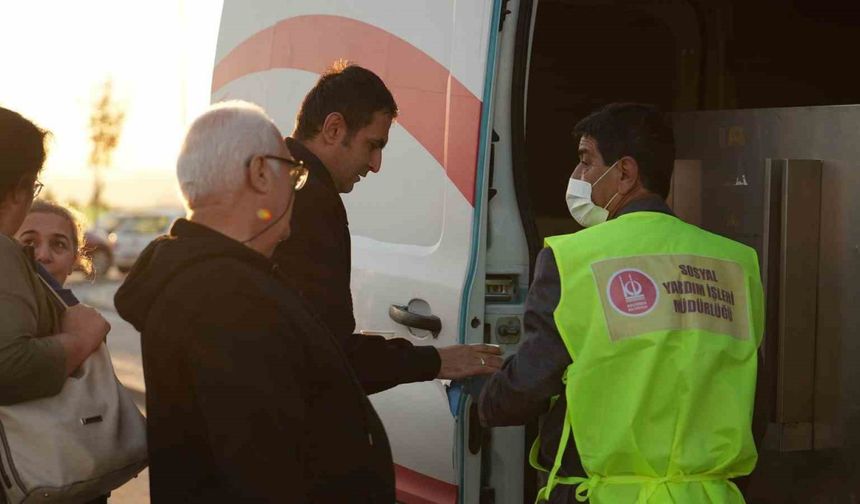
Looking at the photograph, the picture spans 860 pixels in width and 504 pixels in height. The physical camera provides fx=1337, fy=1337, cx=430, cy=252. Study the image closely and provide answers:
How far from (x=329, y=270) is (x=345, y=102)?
0.47 meters

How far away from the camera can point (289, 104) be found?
15.8 ft

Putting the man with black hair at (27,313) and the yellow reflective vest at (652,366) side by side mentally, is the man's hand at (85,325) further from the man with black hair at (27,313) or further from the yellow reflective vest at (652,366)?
the yellow reflective vest at (652,366)

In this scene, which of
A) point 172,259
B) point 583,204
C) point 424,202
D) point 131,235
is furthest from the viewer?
point 131,235

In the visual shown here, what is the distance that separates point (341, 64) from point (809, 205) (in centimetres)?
139

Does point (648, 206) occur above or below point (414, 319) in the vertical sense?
above

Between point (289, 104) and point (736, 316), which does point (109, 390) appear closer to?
point (736, 316)

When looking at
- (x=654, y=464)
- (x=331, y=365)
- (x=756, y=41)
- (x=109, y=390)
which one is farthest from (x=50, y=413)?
(x=756, y=41)

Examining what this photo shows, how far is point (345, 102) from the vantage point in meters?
3.28

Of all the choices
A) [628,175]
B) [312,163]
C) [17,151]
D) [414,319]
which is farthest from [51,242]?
[628,175]

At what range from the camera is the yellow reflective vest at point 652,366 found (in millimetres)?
2717

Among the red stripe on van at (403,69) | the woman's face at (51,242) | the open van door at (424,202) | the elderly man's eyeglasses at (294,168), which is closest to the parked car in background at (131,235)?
the red stripe on van at (403,69)

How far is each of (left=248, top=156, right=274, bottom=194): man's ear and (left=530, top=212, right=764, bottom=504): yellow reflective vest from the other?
752 millimetres

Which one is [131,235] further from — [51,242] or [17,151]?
[17,151]

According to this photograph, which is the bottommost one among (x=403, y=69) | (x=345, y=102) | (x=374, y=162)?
(x=374, y=162)
